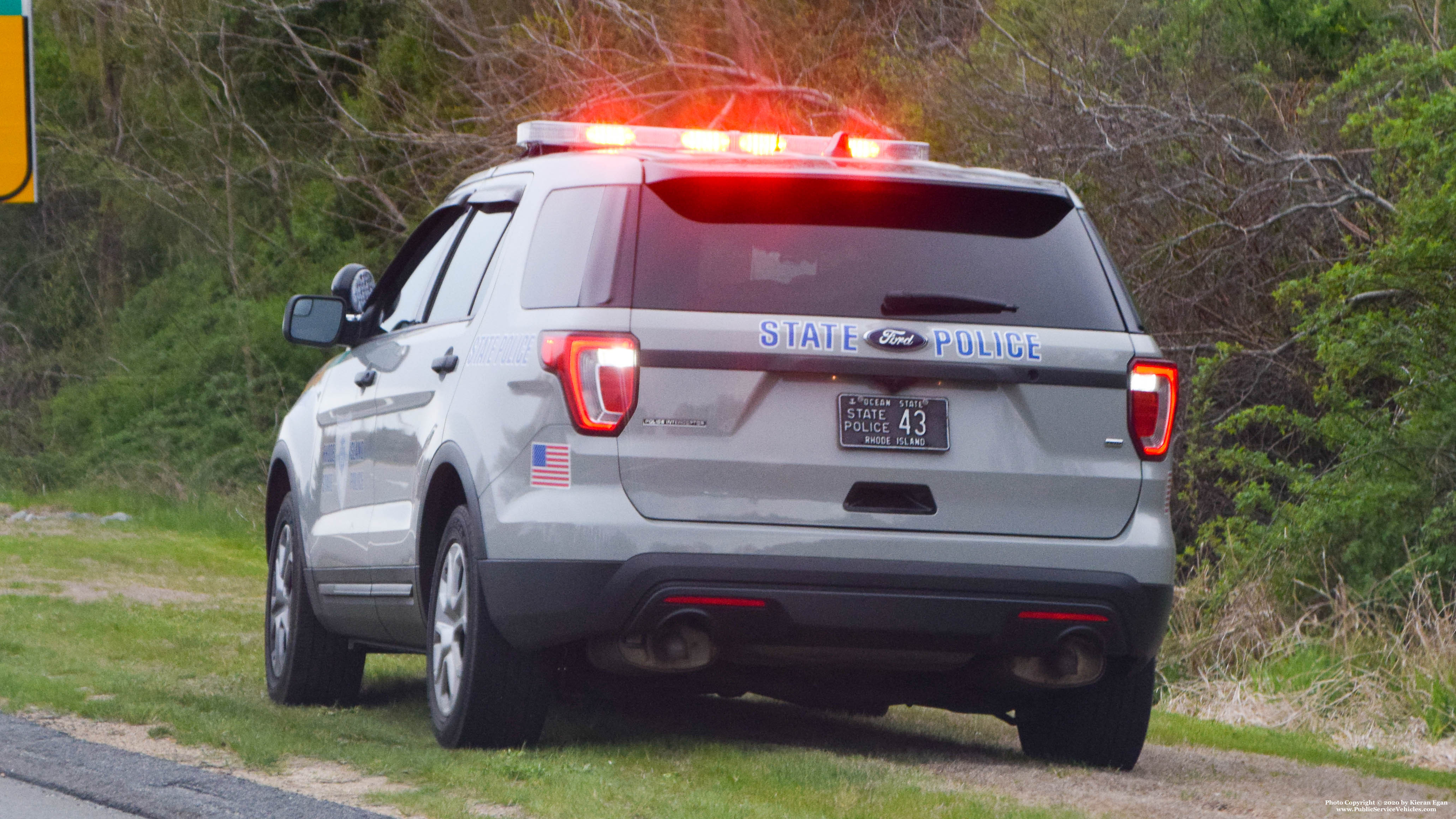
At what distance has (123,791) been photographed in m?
5.25

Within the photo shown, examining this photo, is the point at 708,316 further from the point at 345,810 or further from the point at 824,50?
the point at 824,50

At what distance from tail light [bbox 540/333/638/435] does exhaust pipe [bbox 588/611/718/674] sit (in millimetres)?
631

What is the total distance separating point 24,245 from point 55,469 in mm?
10050

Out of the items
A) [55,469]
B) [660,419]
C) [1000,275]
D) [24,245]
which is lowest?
[55,469]

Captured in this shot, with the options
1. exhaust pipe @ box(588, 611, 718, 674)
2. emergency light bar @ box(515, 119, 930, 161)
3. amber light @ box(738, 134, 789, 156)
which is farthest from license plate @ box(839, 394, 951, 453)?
amber light @ box(738, 134, 789, 156)

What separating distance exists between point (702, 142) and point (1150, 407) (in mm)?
1640

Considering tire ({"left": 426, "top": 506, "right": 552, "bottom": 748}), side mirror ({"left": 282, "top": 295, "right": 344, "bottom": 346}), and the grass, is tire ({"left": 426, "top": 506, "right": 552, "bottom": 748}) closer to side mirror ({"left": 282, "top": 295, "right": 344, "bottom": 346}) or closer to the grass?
→ the grass

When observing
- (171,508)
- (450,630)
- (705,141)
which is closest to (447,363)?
(450,630)

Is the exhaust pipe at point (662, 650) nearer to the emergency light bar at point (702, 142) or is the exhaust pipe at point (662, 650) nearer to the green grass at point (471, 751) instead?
the green grass at point (471, 751)

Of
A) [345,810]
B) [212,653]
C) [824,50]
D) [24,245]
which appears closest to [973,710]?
[345,810]

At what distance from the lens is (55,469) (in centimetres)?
3238

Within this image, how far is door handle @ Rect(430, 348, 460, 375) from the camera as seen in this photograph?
6.06m

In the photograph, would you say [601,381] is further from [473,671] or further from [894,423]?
[473,671]

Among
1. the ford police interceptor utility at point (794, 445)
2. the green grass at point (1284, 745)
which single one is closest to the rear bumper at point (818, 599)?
the ford police interceptor utility at point (794, 445)
